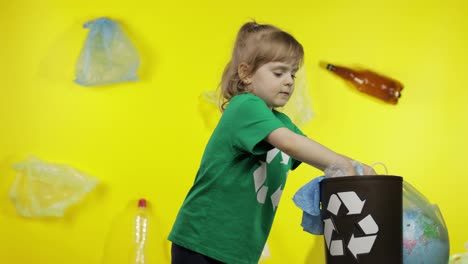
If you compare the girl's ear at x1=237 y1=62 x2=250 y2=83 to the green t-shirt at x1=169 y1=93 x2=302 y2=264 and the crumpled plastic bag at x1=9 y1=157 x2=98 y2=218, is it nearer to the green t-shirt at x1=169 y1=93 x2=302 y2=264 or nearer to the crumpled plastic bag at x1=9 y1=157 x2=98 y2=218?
the green t-shirt at x1=169 y1=93 x2=302 y2=264

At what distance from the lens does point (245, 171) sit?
136cm

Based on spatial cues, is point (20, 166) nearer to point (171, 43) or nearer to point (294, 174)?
point (171, 43)

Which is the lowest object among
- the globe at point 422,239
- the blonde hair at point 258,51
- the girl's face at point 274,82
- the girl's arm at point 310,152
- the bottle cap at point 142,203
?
the bottle cap at point 142,203

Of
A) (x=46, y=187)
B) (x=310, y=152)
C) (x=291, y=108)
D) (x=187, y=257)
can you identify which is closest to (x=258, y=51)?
(x=310, y=152)

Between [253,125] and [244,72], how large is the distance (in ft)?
0.80

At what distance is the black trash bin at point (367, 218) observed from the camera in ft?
3.68

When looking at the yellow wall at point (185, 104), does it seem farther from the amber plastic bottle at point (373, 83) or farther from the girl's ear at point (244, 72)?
the girl's ear at point (244, 72)

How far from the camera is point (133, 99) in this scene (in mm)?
2447

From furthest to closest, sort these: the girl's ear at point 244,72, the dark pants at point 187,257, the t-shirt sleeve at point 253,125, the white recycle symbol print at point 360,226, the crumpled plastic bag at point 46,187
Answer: the crumpled plastic bag at point 46,187
the girl's ear at point 244,72
the dark pants at point 187,257
the t-shirt sleeve at point 253,125
the white recycle symbol print at point 360,226

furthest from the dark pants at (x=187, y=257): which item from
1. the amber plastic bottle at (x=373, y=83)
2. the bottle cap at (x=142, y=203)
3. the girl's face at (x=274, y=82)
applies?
the amber plastic bottle at (x=373, y=83)

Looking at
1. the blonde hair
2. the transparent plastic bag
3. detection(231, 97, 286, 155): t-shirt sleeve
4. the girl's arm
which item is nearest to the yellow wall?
the transparent plastic bag

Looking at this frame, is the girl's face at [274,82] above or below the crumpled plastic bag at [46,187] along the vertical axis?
above

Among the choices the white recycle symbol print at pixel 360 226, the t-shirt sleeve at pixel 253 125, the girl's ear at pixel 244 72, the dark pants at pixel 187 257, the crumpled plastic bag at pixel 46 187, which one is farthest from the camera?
the crumpled plastic bag at pixel 46 187

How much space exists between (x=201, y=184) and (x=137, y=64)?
3.80ft
